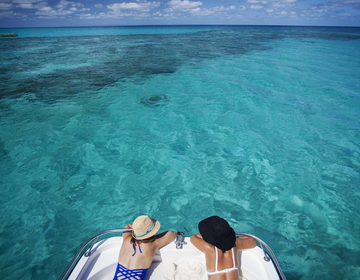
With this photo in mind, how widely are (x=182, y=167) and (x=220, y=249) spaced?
4.03 m

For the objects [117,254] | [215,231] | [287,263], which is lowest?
[287,263]

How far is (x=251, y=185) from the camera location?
19.5 ft

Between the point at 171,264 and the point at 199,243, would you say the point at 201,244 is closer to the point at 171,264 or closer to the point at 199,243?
the point at 199,243

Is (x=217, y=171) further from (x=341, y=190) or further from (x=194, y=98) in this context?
(x=194, y=98)

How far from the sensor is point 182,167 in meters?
6.73

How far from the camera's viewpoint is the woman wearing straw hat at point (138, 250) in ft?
9.12

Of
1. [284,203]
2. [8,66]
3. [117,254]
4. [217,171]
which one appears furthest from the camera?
[8,66]

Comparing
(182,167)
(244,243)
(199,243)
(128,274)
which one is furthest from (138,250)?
(182,167)

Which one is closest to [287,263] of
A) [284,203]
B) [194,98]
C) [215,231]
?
[284,203]

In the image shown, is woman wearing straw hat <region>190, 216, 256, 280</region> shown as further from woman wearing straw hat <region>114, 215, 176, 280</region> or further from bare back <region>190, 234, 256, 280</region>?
woman wearing straw hat <region>114, 215, 176, 280</region>

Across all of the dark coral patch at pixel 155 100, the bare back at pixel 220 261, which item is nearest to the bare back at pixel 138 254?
the bare back at pixel 220 261

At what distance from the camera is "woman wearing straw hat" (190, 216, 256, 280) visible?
8.87ft

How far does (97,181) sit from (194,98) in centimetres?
789

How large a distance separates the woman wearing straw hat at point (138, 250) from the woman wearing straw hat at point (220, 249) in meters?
0.74
